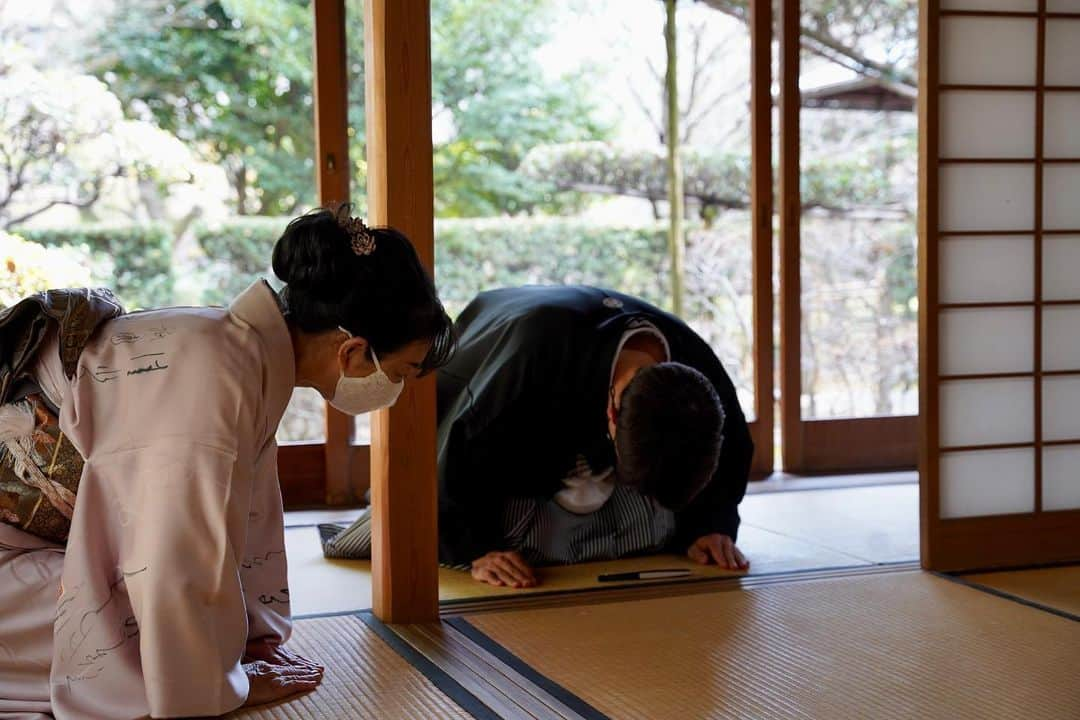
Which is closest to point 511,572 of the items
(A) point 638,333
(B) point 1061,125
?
(A) point 638,333

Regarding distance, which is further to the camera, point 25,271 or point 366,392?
point 25,271

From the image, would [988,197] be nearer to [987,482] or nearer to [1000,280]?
[1000,280]

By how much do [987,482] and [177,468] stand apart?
2.57m

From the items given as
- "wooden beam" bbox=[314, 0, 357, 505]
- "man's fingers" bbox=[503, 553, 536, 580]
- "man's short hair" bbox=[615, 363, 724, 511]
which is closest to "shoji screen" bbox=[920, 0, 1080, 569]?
"man's short hair" bbox=[615, 363, 724, 511]

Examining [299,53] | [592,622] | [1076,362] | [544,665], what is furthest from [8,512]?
[299,53]

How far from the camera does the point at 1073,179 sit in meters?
3.69

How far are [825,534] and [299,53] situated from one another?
4.77m

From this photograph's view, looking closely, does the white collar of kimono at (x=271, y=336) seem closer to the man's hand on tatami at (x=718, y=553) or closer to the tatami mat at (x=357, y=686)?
the tatami mat at (x=357, y=686)

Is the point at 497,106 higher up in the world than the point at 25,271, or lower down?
higher up

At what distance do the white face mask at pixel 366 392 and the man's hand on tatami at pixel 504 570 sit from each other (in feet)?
3.34

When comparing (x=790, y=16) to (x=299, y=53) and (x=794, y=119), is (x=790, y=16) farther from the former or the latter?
(x=299, y=53)

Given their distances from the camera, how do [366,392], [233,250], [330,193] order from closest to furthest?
[366,392] → [330,193] → [233,250]

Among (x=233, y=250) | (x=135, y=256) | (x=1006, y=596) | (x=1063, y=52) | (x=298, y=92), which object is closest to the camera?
(x=1006, y=596)

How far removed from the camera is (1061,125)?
3.68 m
